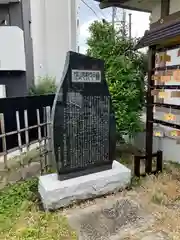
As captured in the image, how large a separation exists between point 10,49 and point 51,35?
15.4ft

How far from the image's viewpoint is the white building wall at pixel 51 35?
12.5 meters

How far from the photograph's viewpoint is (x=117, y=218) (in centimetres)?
301

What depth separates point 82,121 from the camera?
3.62 m

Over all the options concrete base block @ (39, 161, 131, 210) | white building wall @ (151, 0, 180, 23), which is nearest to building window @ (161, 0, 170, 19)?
white building wall @ (151, 0, 180, 23)

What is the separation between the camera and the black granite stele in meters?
3.40

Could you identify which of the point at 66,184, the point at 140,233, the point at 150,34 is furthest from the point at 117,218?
the point at 150,34

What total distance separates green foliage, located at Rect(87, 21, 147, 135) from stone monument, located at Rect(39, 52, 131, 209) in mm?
1231

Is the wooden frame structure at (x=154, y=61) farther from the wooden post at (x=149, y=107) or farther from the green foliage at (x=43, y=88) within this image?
the green foliage at (x=43, y=88)

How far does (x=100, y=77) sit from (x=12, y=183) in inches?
94.6

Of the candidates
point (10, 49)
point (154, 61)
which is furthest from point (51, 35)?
point (154, 61)

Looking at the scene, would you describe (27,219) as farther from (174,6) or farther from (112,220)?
(174,6)

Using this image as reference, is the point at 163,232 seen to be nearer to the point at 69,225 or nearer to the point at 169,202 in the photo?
the point at 169,202

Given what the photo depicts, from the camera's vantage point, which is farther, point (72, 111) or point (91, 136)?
point (91, 136)

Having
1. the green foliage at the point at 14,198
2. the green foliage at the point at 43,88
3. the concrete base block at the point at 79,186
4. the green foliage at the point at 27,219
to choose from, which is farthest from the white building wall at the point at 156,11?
the green foliage at the point at 43,88
